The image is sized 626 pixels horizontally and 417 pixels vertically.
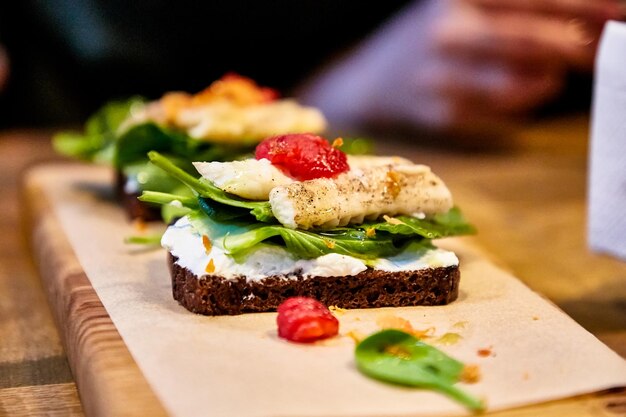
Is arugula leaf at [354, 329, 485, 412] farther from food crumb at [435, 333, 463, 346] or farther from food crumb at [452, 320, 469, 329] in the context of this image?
food crumb at [452, 320, 469, 329]

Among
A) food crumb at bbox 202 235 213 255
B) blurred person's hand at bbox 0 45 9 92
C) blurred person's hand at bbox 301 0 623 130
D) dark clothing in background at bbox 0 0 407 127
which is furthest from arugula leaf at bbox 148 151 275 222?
blurred person's hand at bbox 0 45 9 92

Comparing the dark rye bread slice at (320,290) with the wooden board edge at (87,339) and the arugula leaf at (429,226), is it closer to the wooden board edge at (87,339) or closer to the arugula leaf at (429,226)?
the arugula leaf at (429,226)

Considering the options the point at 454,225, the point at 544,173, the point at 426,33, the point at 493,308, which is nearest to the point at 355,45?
the point at 426,33

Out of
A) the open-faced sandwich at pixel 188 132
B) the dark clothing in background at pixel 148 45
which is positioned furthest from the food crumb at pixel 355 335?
the dark clothing in background at pixel 148 45

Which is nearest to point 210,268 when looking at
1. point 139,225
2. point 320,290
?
point 320,290

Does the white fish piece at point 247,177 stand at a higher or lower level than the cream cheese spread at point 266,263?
higher

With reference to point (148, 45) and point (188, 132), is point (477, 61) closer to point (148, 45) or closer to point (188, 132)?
point (148, 45)

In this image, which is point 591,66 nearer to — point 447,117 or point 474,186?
point 447,117
